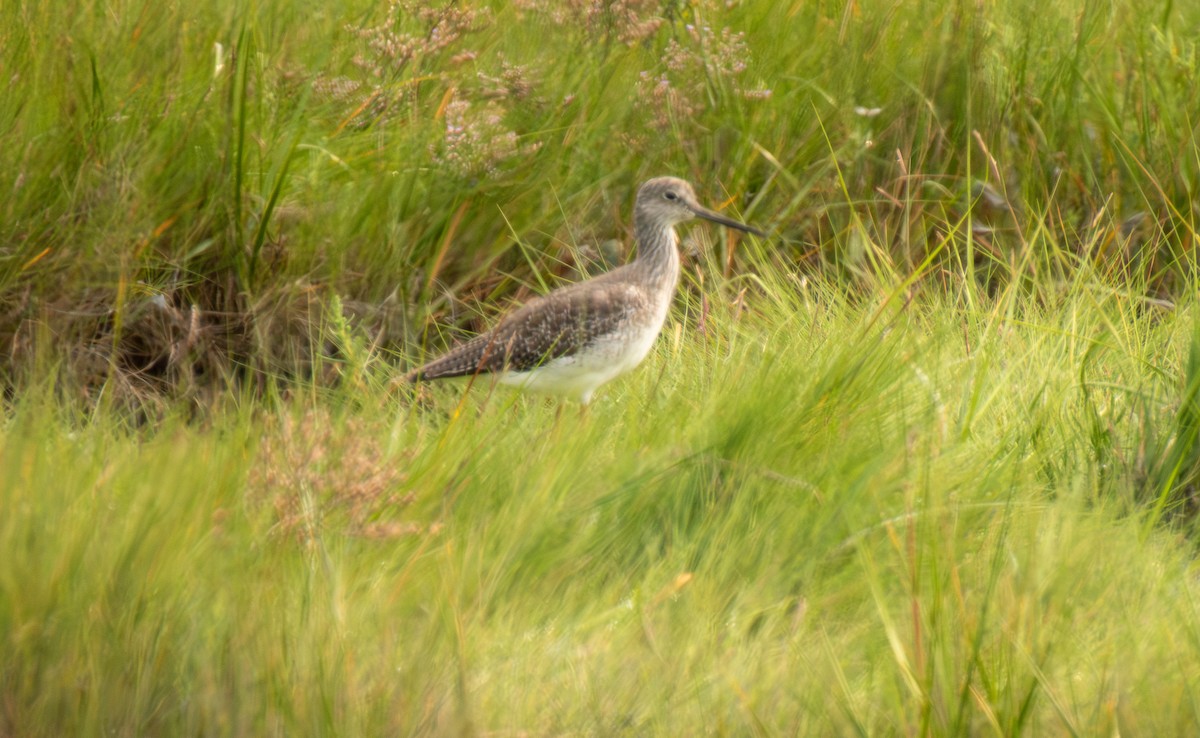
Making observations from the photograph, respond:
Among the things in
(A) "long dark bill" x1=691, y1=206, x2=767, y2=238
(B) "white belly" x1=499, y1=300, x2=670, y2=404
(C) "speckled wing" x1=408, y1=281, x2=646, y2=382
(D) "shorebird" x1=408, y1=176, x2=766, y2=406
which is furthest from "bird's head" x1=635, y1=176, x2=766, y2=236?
(B) "white belly" x1=499, y1=300, x2=670, y2=404

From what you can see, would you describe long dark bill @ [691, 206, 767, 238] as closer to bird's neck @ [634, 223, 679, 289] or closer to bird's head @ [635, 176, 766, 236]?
bird's head @ [635, 176, 766, 236]

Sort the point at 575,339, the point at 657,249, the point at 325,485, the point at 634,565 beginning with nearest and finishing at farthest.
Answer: the point at 325,485, the point at 634,565, the point at 575,339, the point at 657,249

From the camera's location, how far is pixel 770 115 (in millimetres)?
5738

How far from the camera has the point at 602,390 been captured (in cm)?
489

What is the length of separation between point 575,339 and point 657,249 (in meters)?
0.77

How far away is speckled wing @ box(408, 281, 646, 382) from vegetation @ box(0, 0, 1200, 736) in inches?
5.4

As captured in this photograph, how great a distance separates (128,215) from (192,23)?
0.87m

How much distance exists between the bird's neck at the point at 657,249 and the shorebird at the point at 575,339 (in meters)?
0.08

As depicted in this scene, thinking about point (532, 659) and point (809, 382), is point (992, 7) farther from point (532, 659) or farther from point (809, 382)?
point (532, 659)

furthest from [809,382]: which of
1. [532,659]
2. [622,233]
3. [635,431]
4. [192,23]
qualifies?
[192,23]

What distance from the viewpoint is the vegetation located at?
2629mm

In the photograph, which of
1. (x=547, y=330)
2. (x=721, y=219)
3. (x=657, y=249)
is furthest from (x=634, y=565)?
(x=721, y=219)

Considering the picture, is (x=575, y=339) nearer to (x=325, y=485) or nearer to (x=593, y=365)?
(x=593, y=365)

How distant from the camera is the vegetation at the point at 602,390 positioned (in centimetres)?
263
